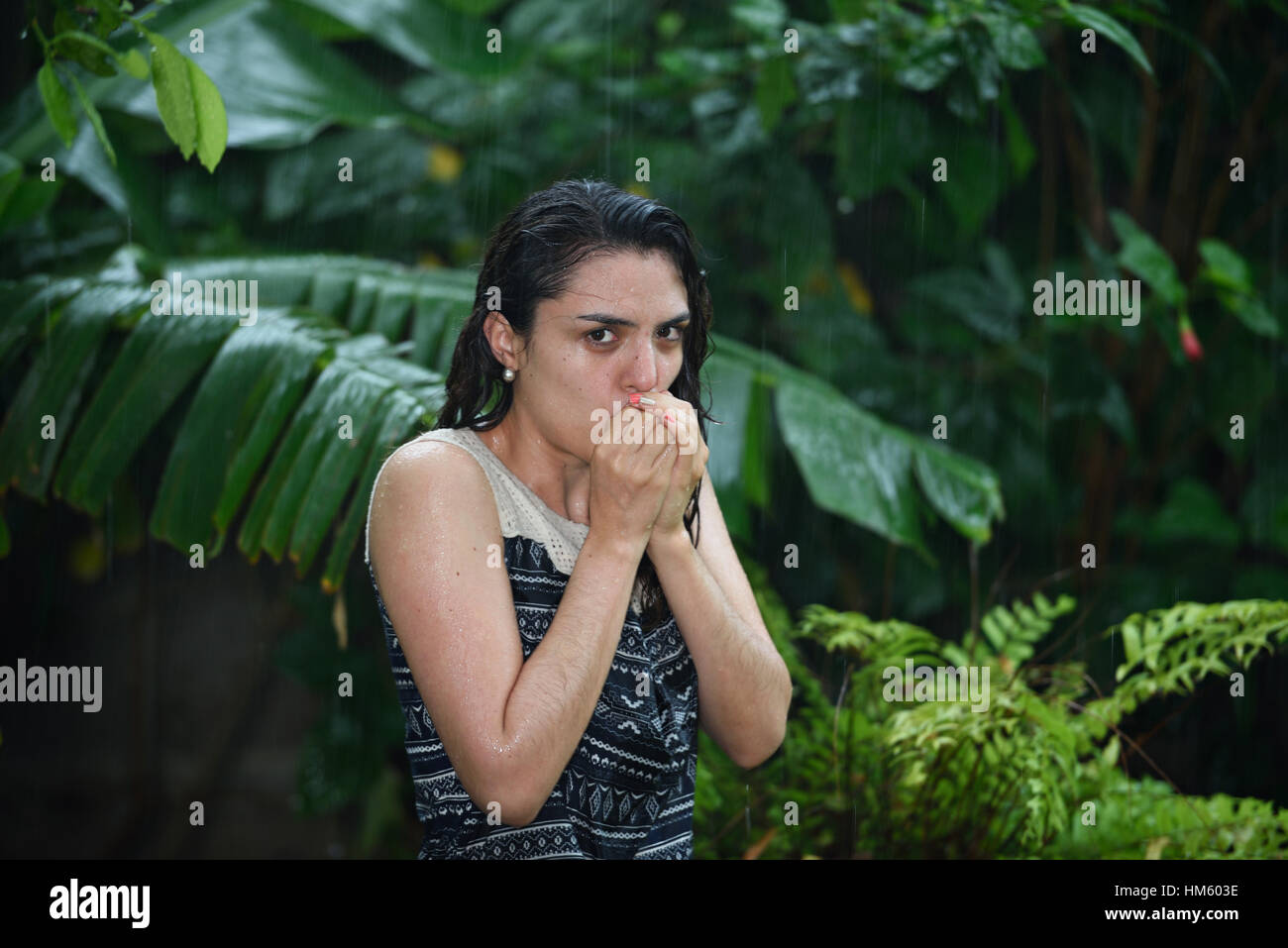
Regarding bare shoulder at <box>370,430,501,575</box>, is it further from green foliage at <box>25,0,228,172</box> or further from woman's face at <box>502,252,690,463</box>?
green foliage at <box>25,0,228,172</box>

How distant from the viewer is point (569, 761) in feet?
5.90

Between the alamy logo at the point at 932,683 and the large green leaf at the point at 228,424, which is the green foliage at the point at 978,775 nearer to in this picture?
the alamy logo at the point at 932,683

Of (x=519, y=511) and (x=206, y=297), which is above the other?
(x=206, y=297)

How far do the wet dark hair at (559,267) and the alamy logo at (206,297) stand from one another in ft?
3.67

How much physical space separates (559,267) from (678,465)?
0.37m

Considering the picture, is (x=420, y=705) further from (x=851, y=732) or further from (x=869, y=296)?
(x=869, y=296)

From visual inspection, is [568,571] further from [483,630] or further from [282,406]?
[282,406]

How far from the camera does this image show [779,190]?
13.8 feet

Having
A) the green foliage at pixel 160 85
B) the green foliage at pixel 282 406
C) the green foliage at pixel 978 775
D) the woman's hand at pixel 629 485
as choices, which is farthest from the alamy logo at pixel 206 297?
the green foliage at pixel 978 775

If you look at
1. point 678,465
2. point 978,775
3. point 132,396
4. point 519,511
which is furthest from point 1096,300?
point 132,396

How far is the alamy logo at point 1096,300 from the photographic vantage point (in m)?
3.87

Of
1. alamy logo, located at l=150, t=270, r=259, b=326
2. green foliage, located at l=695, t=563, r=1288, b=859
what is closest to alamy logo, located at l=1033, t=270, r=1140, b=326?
green foliage, located at l=695, t=563, r=1288, b=859
